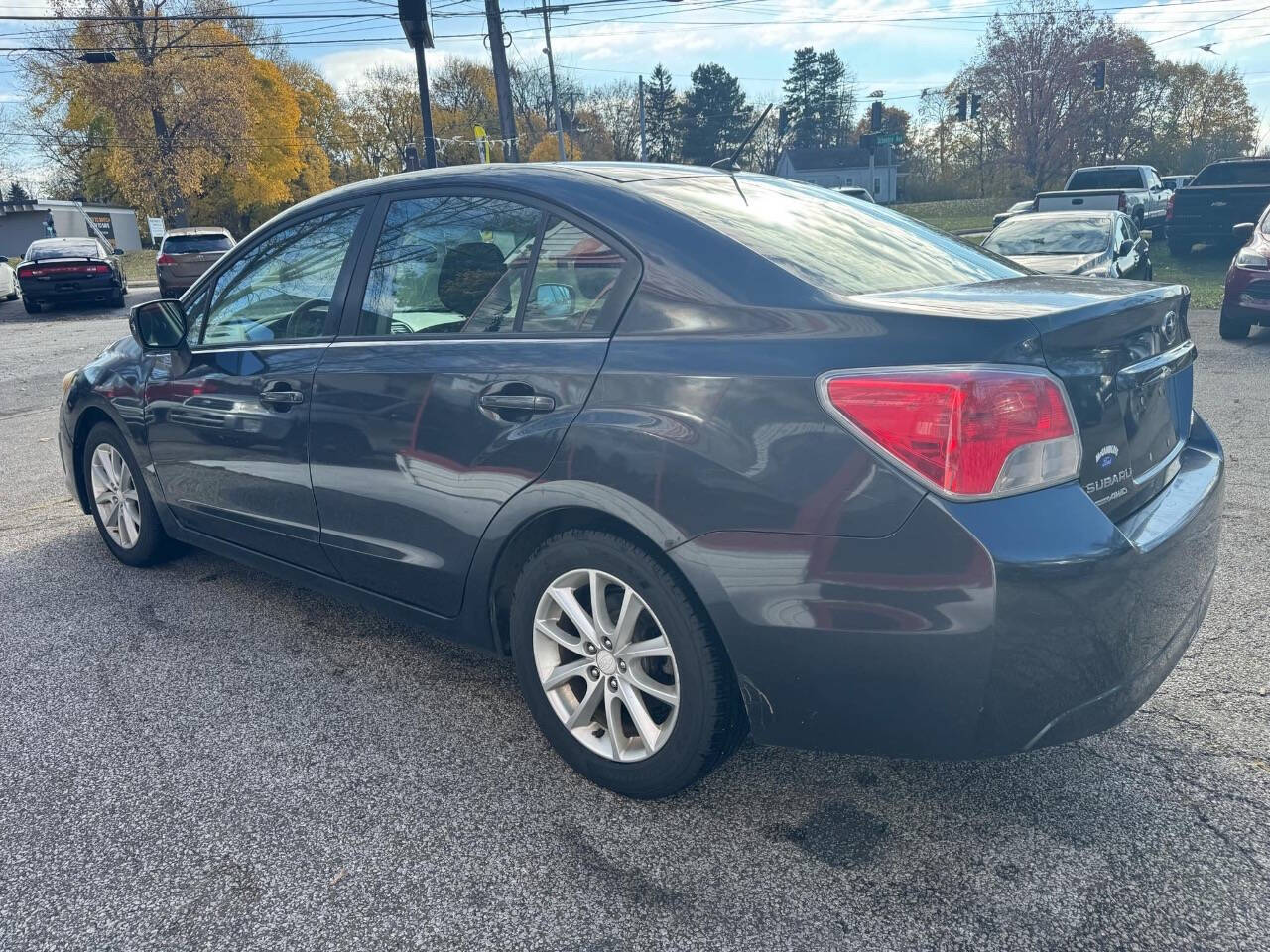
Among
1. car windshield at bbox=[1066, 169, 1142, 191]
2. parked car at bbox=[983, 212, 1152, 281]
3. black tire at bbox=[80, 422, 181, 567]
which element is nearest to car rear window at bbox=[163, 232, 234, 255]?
parked car at bbox=[983, 212, 1152, 281]

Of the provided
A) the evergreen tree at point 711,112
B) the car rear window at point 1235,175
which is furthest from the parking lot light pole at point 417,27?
the evergreen tree at point 711,112

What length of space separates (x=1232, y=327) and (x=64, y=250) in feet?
70.0

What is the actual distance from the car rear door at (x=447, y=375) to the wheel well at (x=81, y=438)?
1947 millimetres

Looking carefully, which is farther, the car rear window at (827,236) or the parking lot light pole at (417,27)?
the parking lot light pole at (417,27)

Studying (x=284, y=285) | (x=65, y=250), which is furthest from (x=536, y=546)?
(x=65, y=250)

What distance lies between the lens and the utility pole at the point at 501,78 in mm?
19800

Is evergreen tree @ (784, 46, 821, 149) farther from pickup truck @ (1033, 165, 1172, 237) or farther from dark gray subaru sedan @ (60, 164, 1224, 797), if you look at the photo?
dark gray subaru sedan @ (60, 164, 1224, 797)

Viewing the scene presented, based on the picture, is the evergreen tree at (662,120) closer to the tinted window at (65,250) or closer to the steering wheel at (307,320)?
the tinted window at (65,250)

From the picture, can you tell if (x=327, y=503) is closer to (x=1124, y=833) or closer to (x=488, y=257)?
(x=488, y=257)

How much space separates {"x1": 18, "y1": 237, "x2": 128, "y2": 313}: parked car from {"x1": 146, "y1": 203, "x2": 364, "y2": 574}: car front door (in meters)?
19.1

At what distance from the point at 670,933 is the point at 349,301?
2.18 metres

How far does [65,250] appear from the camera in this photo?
68.4 feet

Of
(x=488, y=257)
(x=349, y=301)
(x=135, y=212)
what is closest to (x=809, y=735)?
(x=488, y=257)

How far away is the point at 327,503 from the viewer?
3.29 metres
